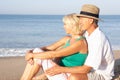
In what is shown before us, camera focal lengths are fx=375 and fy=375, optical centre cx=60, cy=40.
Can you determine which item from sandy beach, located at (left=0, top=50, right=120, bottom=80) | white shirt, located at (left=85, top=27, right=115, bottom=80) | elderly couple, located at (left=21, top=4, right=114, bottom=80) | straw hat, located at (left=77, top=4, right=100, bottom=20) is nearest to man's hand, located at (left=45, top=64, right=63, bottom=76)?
elderly couple, located at (left=21, top=4, right=114, bottom=80)

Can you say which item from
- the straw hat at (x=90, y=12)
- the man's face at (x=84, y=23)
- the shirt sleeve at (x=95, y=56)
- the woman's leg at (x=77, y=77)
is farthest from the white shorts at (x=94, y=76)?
the straw hat at (x=90, y=12)

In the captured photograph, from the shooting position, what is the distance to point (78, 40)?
4652mm

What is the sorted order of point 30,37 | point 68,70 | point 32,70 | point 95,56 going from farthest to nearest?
1. point 30,37
2. point 32,70
3. point 68,70
4. point 95,56

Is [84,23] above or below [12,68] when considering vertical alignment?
above

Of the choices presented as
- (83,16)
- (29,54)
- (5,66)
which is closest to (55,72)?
(29,54)

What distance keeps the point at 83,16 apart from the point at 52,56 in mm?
631

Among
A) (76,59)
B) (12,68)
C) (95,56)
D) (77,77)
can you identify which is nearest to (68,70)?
(77,77)

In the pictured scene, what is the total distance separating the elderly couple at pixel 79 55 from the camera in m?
4.53

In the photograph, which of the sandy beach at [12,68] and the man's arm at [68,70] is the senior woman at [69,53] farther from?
the sandy beach at [12,68]

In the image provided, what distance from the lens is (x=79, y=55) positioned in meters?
4.70

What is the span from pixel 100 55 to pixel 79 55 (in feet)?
1.16

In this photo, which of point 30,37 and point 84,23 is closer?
point 84,23

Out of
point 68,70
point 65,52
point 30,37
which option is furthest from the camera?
point 30,37

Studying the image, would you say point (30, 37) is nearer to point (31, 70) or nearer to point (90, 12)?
point (31, 70)
